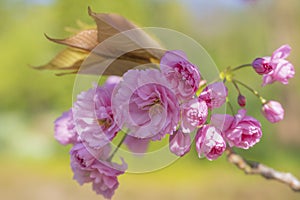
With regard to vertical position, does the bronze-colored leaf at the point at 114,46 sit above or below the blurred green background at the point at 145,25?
above

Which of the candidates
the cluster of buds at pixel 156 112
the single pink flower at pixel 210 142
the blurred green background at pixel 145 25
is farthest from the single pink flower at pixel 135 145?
the blurred green background at pixel 145 25

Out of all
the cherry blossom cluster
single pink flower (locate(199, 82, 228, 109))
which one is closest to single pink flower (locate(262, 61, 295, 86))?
the cherry blossom cluster

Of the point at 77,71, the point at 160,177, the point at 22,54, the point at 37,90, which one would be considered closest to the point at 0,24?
the point at 22,54

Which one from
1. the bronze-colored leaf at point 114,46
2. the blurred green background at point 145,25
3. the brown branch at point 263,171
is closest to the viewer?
Answer: the bronze-colored leaf at point 114,46

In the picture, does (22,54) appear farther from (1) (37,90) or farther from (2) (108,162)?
(2) (108,162)

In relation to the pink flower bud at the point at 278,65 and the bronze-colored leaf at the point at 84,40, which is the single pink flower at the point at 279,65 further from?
the bronze-colored leaf at the point at 84,40

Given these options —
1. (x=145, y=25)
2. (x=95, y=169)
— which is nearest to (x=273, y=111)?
(x=95, y=169)
